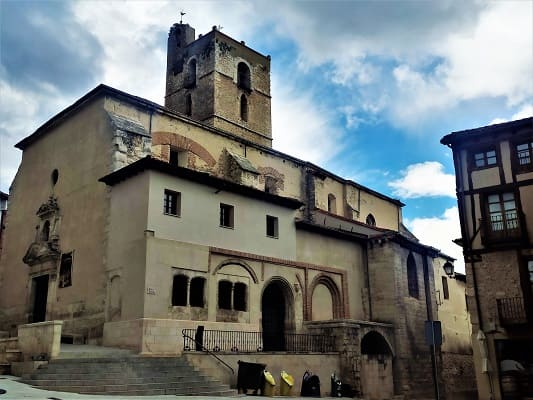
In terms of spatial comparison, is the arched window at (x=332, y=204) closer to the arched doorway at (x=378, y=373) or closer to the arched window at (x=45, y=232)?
the arched doorway at (x=378, y=373)

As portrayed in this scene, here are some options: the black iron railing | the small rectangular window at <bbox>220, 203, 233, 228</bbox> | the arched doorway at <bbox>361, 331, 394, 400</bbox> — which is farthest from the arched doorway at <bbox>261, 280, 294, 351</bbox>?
the arched doorway at <bbox>361, 331, 394, 400</bbox>

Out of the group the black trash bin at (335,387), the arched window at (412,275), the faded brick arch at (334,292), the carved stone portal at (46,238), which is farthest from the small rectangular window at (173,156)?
the arched window at (412,275)

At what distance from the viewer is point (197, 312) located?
61.9 feet

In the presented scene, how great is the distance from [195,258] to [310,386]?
589 cm

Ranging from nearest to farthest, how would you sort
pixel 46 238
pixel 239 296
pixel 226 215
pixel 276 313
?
1. pixel 239 296
2. pixel 226 215
3. pixel 276 313
4. pixel 46 238

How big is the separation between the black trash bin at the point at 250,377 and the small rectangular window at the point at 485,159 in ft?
39.7

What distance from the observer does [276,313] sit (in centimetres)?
2264

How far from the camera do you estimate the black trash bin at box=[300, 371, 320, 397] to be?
59.6ft

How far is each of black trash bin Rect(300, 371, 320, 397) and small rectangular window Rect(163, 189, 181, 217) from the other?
7.19 meters

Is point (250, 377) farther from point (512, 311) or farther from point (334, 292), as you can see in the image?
point (512, 311)

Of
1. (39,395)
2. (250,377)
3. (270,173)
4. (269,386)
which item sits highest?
(270,173)

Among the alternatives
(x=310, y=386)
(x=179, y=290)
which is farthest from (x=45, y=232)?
(x=310, y=386)

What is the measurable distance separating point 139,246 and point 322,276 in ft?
31.1

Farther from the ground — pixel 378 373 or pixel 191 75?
pixel 191 75
